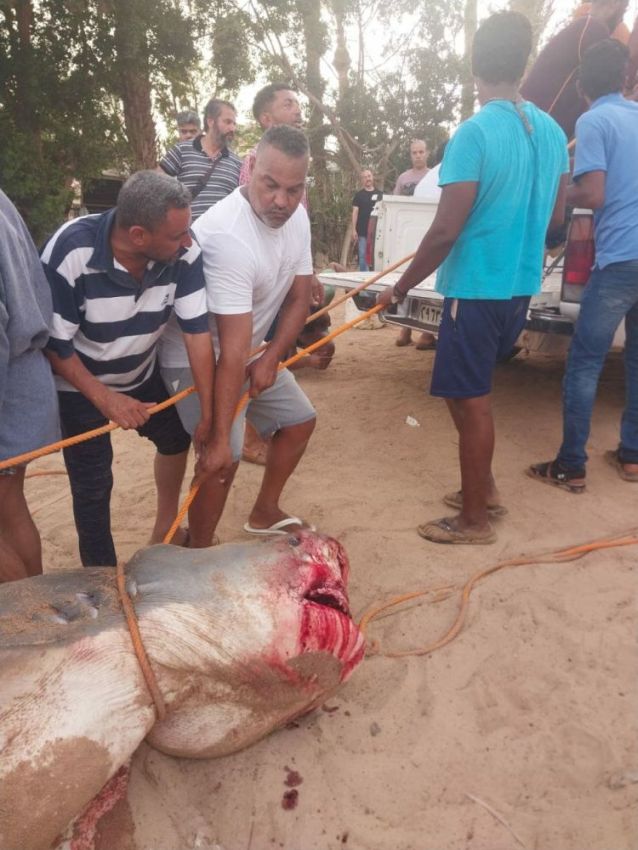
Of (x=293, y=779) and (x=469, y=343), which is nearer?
(x=293, y=779)

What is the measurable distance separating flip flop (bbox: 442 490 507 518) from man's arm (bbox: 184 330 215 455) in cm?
147

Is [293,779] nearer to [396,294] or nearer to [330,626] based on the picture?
[330,626]

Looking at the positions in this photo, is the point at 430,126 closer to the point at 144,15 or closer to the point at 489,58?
the point at 144,15

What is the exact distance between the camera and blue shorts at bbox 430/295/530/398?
8.95ft

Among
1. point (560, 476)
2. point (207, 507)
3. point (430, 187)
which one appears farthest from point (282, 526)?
point (430, 187)

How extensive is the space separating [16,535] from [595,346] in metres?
2.81

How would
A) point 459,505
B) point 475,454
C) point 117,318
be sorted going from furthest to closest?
point 459,505 < point 475,454 < point 117,318

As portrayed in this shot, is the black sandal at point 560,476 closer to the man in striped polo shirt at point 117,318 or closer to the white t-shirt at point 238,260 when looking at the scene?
the white t-shirt at point 238,260

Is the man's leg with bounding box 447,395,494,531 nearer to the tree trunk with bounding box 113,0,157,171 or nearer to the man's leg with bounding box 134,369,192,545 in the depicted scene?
the man's leg with bounding box 134,369,192,545

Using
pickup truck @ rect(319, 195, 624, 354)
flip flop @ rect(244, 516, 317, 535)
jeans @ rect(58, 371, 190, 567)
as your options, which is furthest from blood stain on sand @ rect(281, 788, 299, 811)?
pickup truck @ rect(319, 195, 624, 354)

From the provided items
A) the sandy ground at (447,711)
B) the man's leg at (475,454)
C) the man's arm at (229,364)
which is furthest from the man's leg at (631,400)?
the man's arm at (229,364)

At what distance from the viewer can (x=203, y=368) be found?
231cm

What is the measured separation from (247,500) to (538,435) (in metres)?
1.99

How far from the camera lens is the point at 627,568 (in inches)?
107
